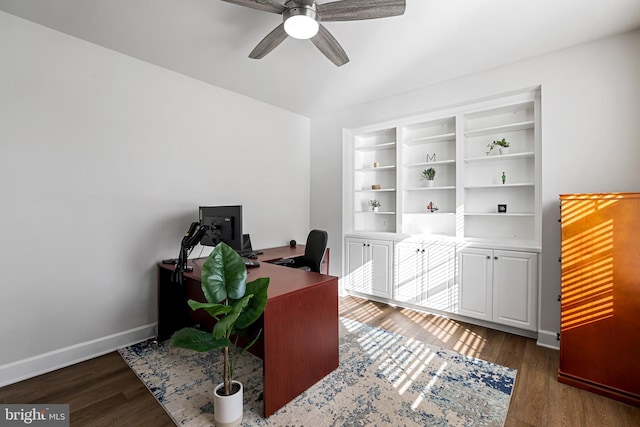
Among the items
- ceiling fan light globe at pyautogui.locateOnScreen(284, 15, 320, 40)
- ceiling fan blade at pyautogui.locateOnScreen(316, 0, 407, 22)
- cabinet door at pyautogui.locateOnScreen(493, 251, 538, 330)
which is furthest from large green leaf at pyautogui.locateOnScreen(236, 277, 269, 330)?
cabinet door at pyautogui.locateOnScreen(493, 251, 538, 330)

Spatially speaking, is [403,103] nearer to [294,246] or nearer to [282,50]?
[282,50]

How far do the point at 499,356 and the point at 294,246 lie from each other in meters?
2.66

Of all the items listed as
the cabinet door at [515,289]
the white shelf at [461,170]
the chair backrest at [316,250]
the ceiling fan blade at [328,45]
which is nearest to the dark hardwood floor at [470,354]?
the cabinet door at [515,289]

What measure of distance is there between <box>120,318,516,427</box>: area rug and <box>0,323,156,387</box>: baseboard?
0.36ft

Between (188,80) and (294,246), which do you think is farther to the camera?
(294,246)

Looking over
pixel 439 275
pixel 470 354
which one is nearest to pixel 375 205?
pixel 439 275

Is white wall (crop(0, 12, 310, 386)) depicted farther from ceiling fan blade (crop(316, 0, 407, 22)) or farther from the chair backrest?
ceiling fan blade (crop(316, 0, 407, 22))

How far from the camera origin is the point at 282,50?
265 centimetres

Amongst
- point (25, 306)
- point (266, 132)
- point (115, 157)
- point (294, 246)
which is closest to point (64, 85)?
point (115, 157)

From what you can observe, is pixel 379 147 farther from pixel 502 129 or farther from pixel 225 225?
pixel 225 225

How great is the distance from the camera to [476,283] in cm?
304

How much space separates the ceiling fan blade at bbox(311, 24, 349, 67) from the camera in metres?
2.02

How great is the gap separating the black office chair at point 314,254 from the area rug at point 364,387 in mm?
850

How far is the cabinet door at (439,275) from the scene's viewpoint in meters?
3.22
